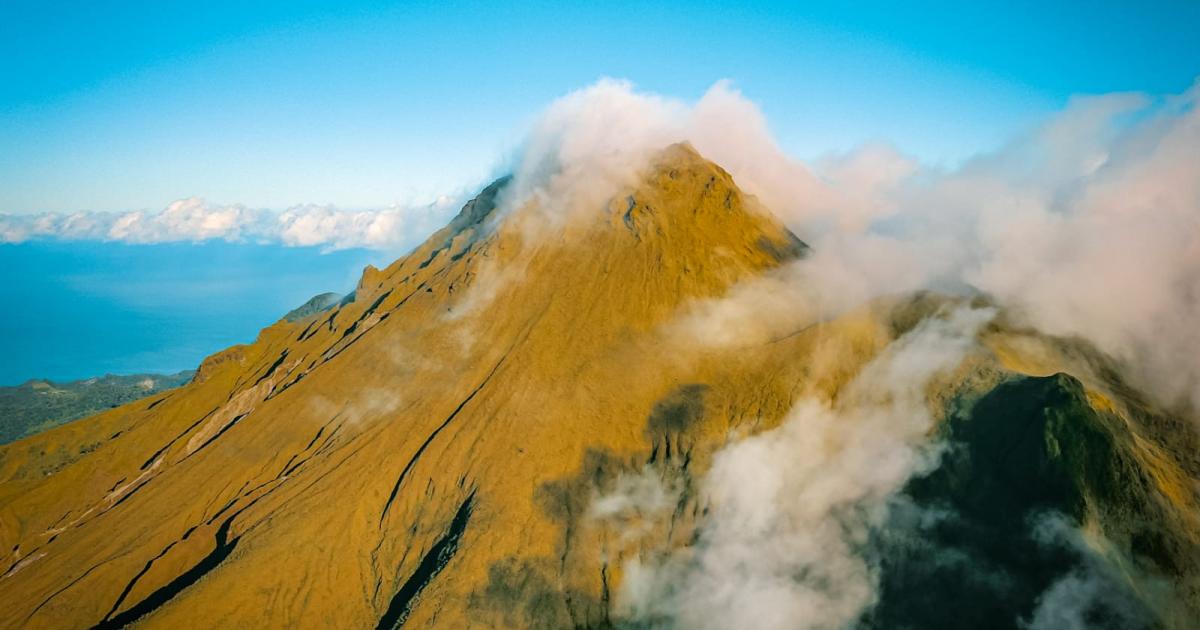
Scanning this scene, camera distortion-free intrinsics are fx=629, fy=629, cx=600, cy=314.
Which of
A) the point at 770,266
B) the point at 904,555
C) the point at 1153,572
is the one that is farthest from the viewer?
the point at 770,266

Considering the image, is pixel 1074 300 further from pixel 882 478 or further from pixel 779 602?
pixel 779 602

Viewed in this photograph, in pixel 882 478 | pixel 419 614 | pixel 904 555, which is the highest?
pixel 419 614

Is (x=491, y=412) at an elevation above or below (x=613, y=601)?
above

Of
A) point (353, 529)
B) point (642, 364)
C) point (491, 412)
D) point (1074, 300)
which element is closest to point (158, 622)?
point (353, 529)

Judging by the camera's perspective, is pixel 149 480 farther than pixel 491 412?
Yes

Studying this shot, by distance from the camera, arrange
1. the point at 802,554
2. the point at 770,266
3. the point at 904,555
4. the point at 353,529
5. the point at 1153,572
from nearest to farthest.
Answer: the point at 1153,572
the point at 904,555
the point at 802,554
the point at 353,529
the point at 770,266

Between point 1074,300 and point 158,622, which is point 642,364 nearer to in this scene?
point 1074,300
